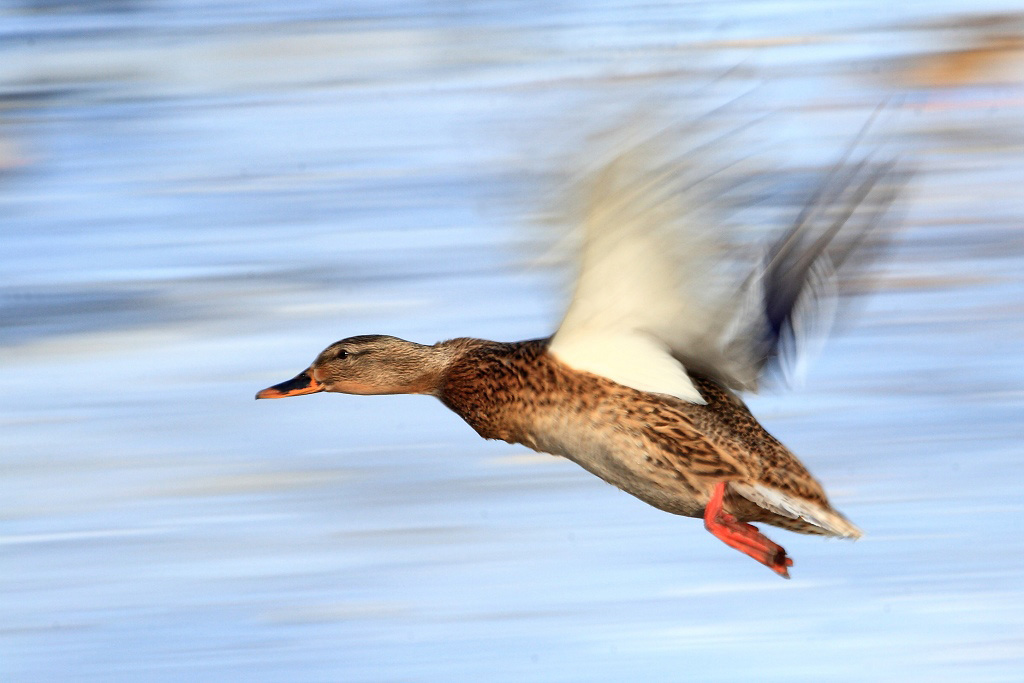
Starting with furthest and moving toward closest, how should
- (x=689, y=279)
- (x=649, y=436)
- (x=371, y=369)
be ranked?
(x=371, y=369) < (x=649, y=436) < (x=689, y=279)

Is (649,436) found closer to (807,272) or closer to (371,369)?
(807,272)

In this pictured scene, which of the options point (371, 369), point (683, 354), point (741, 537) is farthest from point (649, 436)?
point (371, 369)

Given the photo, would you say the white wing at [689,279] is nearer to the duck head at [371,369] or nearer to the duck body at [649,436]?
the duck body at [649,436]

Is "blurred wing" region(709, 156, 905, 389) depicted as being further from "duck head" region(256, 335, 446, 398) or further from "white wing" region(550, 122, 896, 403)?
"duck head" region(256, 335, 446, 398)

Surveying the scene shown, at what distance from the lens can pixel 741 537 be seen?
12.0 ft

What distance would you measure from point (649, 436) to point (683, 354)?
0.20 metres

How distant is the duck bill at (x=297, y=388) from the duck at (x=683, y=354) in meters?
0.60

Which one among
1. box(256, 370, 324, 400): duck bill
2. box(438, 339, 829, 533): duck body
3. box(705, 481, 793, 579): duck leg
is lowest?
box(705, 481, 793, 579): duck leg

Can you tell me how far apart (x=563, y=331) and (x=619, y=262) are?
273mm

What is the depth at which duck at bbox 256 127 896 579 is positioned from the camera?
11.1ft

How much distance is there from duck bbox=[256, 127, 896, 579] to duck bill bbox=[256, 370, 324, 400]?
0.60 m

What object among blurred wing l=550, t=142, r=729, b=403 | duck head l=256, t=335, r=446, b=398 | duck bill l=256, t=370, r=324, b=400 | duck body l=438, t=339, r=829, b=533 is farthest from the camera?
duck bill l=256, t=370, r=324, b=400

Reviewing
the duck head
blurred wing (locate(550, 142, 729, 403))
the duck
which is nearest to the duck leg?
the duck

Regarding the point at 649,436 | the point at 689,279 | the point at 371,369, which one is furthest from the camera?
the point at 371,369
